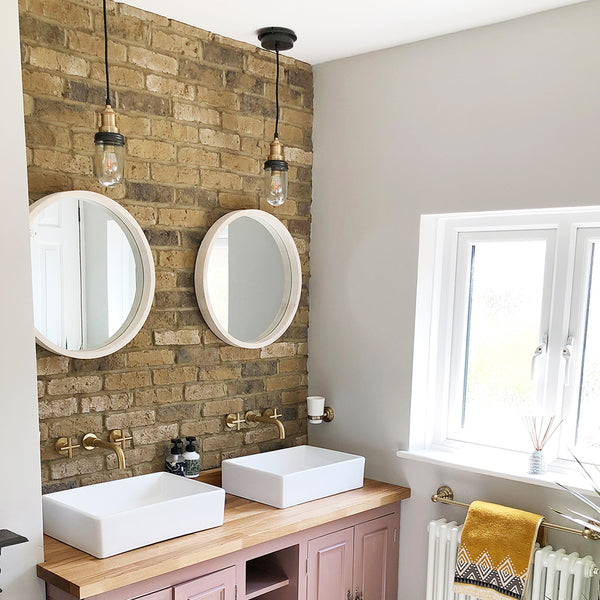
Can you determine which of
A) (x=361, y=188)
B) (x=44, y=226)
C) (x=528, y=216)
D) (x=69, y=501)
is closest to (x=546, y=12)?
(x=528, y=216)

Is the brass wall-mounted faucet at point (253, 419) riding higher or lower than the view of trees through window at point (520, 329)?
lower

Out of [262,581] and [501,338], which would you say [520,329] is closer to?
[501,338]

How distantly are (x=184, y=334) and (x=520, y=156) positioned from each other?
1411 millimetres

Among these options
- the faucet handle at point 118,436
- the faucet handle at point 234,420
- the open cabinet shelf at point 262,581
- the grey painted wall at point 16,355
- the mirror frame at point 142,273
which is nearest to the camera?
the grey painted wall at point 16,355

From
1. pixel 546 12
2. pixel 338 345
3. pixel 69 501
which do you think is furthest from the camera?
pixel 338 345

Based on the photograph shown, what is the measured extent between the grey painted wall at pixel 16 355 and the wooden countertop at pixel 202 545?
0.09m

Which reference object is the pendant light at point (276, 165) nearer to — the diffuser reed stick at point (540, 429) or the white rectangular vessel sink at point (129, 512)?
the white rectangular vessel sink at point (129, 512)

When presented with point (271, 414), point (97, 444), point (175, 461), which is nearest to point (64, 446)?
point (97, 444)

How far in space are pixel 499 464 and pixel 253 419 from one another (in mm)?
996

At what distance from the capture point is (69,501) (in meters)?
2.22

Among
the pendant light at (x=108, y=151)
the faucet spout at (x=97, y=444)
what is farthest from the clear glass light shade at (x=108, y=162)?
the faucet spout at (x=97, y=444)

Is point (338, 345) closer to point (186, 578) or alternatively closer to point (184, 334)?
point (184, 334)

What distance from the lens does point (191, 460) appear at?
258cm

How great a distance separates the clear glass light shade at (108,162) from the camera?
2062 millimetres
